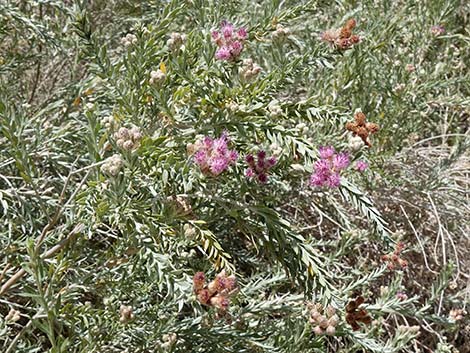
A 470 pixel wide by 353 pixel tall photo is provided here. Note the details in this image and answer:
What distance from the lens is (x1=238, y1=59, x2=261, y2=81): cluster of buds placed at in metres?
1.54

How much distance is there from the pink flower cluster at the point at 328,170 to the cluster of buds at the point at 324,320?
0.98 feet

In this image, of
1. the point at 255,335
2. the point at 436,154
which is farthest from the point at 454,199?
the point at 255,335

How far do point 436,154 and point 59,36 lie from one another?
1700 millimetres

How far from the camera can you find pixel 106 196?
1.37m

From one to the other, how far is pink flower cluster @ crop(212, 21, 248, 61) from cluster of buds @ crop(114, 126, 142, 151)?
354mm

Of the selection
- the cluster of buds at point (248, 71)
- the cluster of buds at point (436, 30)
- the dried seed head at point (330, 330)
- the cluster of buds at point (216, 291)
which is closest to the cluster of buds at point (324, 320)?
the dried seed head at point (330, 330)

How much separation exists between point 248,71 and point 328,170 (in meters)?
0.29

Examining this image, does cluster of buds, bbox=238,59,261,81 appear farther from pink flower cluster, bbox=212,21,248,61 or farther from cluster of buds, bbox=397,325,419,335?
cluster of buds, bbox=397,325,419,335

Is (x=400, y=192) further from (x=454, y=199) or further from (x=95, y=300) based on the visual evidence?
(x=95, y=300)

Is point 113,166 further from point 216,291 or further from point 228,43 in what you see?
point 228,43

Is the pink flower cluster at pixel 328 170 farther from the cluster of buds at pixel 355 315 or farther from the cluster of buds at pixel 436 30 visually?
the cluster of buds at pixel 436 30

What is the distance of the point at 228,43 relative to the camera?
162cm

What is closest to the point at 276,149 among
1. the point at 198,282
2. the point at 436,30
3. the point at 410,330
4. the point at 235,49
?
the point at 235,49

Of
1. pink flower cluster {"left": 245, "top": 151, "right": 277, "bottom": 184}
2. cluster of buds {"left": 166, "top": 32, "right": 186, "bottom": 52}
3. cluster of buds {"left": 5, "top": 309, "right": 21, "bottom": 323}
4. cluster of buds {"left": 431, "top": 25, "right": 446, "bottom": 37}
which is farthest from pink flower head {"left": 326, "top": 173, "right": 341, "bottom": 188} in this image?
cluster of buds {"left": 431, "top": 25, "right": 446, "bottom": 37}
